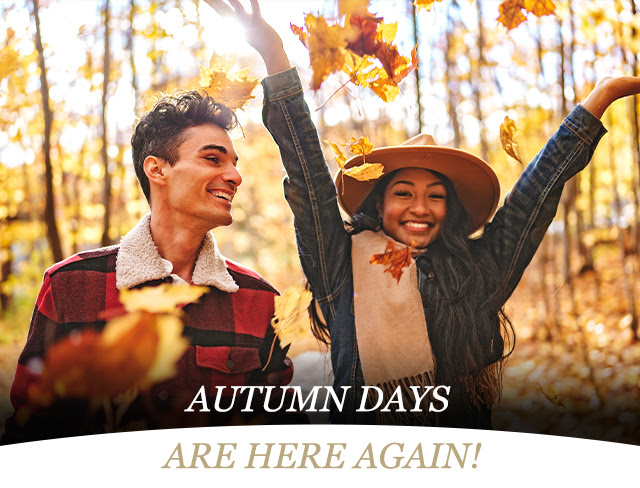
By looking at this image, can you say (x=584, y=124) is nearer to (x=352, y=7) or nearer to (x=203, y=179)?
(x=352, y=7)

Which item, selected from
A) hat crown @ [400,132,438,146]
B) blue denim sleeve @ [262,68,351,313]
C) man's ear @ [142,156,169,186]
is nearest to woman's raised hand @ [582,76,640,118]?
hat crown @ [400,132,438,146]

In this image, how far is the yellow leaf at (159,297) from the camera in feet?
3.15

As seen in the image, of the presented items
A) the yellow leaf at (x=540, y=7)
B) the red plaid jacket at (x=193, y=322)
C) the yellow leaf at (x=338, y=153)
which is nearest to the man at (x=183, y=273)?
the red plaid jacket at (x=193, y=322)

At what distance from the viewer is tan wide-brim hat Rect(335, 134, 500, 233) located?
1.28 m

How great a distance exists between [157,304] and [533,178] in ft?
3.05

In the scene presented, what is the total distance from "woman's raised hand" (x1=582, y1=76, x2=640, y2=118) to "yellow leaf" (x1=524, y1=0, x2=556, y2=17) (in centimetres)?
22

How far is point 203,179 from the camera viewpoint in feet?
3.82

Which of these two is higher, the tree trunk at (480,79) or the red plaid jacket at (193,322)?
the tree trunk at (480,79)

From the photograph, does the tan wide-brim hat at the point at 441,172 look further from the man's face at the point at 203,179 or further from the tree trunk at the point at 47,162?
the tree trunk at the point at 47,162

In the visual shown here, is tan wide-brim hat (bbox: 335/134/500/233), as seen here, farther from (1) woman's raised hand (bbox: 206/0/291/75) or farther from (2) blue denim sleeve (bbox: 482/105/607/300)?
(1) woman's raised hand (bbox: 206/0/291/75)

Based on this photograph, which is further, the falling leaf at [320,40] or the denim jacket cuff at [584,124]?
the denim jacket cuff at [584,124]

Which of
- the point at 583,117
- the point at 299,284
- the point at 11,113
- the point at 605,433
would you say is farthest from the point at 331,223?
the point at 605,433

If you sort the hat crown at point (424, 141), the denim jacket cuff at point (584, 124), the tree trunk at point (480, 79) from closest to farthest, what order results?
the denim jacket cuff at point (584, 124)
the hat crown at point (424, 141)
the tree trunk at point (480, 79)

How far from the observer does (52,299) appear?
1.14 metres
